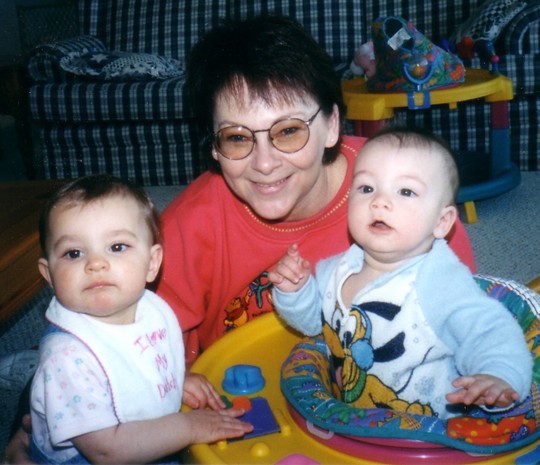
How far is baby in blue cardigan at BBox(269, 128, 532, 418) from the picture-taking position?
96 cm

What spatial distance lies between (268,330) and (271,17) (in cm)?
63

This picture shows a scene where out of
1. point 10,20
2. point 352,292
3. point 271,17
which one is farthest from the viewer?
point 10,20

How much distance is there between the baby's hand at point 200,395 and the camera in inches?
43.1

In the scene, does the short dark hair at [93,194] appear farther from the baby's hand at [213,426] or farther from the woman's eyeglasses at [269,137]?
the baby's hand at [213,426]

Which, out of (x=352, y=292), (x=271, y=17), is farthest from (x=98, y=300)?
(x=271, y=17)

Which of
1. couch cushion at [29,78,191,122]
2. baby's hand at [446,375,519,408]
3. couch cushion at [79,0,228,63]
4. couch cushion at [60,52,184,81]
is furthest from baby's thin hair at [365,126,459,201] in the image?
couch cushion at [79,0,228,63]

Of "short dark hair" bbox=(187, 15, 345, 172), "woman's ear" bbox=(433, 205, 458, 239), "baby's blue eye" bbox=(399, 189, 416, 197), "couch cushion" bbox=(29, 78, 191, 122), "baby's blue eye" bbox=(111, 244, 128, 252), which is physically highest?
"short dark hair" bbox=(187, 15, 345, 172)

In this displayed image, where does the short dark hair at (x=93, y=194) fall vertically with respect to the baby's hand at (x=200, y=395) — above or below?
above

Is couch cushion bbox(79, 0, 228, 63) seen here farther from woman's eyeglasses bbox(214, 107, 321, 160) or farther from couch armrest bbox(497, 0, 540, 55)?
woman's eyeglasses bbox(214, 107, 321, 160)

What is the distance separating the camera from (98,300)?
3.33ft

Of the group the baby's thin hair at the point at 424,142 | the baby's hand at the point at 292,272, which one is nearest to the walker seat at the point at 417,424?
the baby's hand at the point at 292,272

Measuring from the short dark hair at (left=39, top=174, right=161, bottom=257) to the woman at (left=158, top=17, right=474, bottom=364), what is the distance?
0.22 m

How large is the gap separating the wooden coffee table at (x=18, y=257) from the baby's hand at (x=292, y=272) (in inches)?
25.0

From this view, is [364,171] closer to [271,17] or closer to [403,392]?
[403,392]
